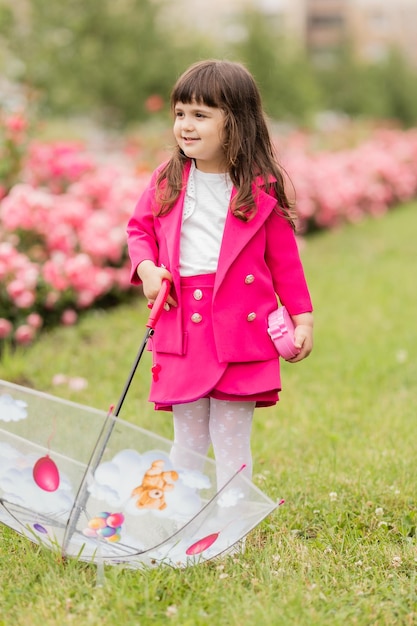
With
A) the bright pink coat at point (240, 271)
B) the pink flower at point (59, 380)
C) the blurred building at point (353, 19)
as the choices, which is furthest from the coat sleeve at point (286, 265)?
the blurred building at point (353, 19)

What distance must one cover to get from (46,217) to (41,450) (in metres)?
3.41

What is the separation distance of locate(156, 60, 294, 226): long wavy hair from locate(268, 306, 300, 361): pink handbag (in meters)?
0.28

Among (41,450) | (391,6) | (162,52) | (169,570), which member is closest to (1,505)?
(41,450)

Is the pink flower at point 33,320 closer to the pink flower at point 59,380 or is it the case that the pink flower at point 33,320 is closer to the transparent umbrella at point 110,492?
the pink flower at point 59,380

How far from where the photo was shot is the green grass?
2232 millimetres

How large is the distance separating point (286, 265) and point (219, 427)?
0.51m

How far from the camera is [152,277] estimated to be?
247cm

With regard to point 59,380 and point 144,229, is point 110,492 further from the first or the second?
point 59,380

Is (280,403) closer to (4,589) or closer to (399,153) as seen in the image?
(4,589)

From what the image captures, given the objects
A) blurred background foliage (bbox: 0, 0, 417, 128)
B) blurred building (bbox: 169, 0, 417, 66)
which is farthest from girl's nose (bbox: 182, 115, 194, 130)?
blurred building (bbox: 169, 0, 417, 66)

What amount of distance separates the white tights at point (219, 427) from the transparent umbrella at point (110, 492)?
24 cm

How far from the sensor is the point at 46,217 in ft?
18.4

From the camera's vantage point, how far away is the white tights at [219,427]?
258 centimetres

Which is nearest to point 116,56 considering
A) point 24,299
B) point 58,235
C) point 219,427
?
point 58,235
